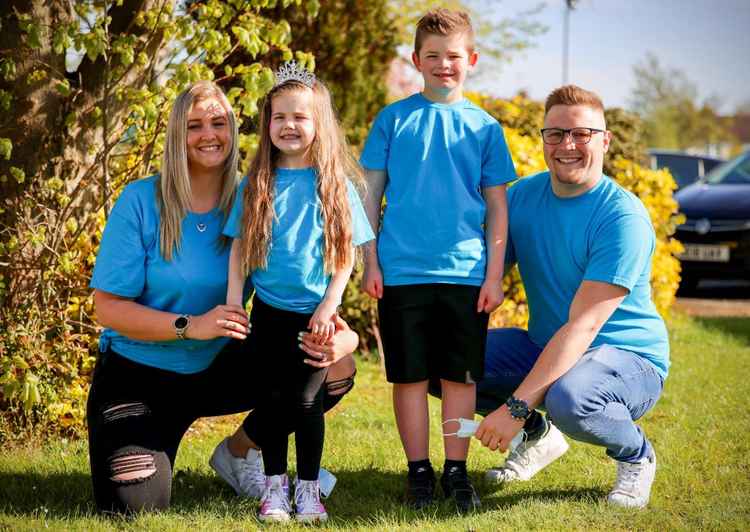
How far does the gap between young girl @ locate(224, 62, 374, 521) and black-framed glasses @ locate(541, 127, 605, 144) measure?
32.1 inches

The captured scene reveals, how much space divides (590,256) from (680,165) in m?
11.5

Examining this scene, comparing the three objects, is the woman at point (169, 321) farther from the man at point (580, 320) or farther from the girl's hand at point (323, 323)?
the man at point (580, 320)

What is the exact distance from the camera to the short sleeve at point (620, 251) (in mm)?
3219

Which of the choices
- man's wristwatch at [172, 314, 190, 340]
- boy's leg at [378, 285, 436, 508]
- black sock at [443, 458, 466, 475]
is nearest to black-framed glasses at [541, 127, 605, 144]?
boy's leg at [378, 285, 436, 508]

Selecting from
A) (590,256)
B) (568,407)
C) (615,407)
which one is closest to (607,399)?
(615,407)

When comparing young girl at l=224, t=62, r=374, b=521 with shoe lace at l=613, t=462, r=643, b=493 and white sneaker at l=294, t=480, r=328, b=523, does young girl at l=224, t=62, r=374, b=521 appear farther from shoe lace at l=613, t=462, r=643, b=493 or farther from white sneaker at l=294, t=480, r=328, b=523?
shoe lace at l=613, t=462, r=643, b=493

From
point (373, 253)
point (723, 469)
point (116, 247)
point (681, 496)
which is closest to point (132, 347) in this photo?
point (116, 247)

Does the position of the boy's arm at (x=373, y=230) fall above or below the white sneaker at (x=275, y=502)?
above

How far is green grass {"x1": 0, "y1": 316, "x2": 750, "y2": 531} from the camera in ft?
10.4

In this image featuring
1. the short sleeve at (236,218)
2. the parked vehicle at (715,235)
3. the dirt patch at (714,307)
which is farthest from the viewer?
the parked vehicle at (715,235)

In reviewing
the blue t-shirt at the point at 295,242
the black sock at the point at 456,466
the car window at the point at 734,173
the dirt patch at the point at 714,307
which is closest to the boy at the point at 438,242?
the black sock at the point at 456,466

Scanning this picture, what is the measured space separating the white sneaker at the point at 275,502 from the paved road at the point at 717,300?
19.2 ft

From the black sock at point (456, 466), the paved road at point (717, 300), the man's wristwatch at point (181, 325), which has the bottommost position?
the paved road at point (717, 300)

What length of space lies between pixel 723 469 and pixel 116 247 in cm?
266
